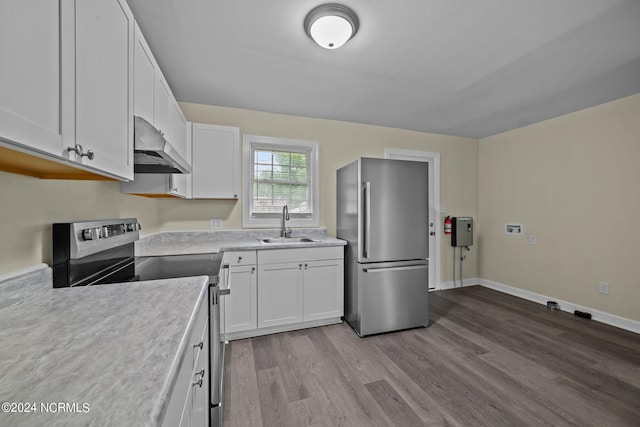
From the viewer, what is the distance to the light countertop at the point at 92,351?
0.46 metres

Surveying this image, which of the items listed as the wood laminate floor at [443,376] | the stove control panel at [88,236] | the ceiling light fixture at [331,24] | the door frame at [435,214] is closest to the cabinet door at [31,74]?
the stove control panel at [88,236]

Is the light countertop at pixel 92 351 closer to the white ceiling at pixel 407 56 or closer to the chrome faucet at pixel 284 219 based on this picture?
the white ceiling at pixel 407 56

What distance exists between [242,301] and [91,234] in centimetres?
149

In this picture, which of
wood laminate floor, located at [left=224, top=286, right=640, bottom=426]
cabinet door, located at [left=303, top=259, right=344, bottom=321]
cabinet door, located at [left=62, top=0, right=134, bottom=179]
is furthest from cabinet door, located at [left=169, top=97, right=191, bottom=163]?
wood laminate floor, located at [left=224, top=286, right=640, bottom=426]

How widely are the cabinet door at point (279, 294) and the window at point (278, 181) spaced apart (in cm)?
77

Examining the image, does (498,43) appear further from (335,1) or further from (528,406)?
(528,406)

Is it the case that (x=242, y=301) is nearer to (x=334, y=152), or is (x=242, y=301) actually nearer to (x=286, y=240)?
(x=286, y=240)

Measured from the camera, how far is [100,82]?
101cm

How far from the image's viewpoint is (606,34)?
1.80 m

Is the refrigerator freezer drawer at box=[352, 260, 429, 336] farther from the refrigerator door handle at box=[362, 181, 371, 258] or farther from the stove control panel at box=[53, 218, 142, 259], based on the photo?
the stove control panel at box=[53, 218, 142, 259]

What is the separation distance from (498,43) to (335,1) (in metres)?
1.28

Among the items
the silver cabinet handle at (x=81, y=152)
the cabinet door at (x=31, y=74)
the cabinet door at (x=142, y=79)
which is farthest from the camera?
the cabinet door at (x=142, y=79)

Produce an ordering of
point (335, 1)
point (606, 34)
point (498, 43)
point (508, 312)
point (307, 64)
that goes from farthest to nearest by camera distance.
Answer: point (508, 312) < point (307, 64) < point (498, 43) < point (606, 34) < point (335, 1)

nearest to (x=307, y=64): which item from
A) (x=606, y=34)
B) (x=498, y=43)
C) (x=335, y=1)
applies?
(x=335, y=1)
